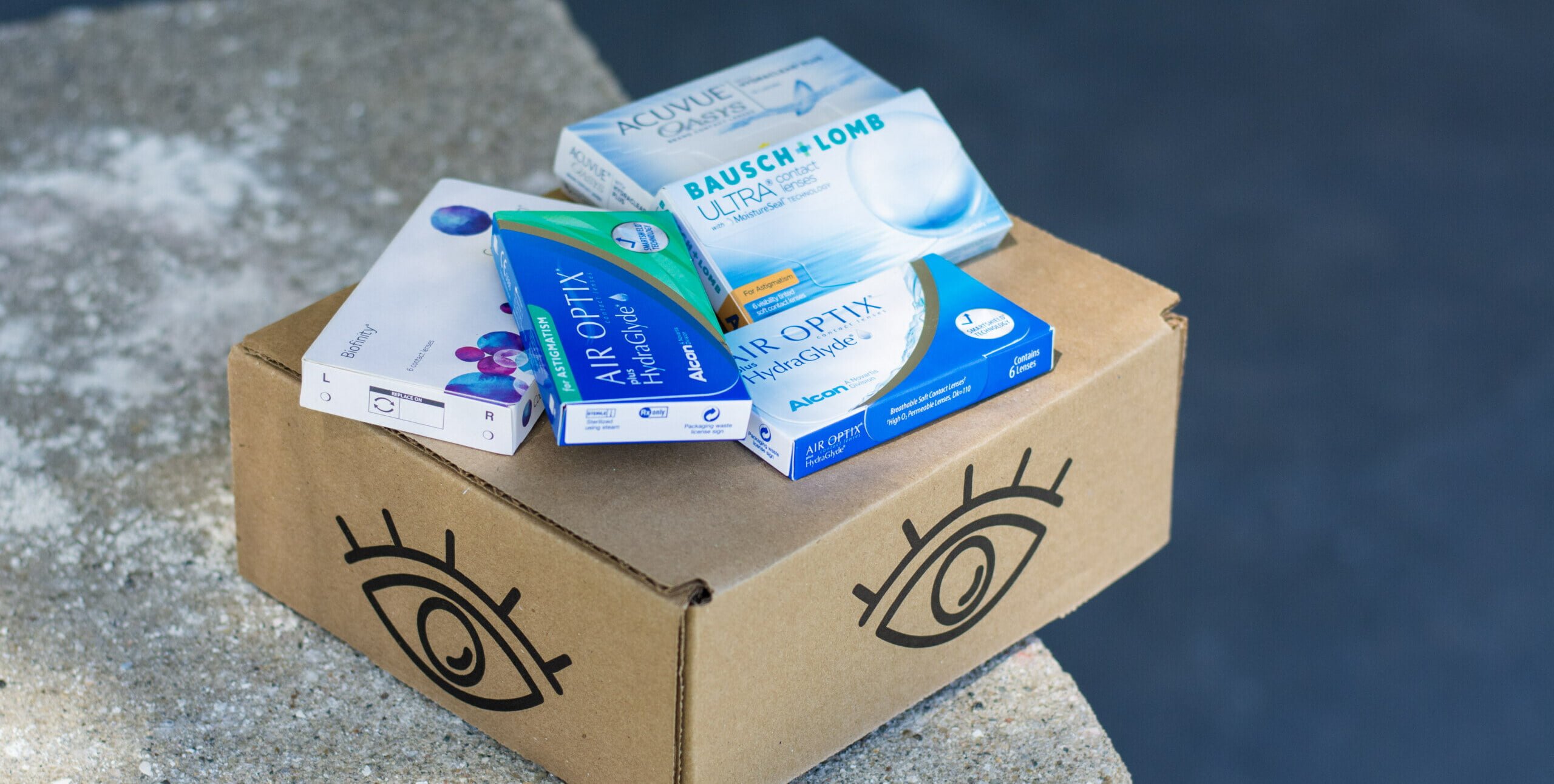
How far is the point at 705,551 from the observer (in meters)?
0.89

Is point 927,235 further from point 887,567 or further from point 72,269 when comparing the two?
point 72,269

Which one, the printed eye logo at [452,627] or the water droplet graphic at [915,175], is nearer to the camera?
the printed eye logo at [452,627]

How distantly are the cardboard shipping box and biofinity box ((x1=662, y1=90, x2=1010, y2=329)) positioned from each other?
8 centimetres

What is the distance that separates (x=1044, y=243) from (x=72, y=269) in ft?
3.43

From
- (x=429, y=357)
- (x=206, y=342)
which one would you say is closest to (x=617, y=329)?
(x=429, y=357)

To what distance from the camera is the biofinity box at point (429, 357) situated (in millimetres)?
946

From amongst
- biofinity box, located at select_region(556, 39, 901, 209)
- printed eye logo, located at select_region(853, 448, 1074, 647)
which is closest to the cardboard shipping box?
printed eye logo, located at select_region(853, 448, 1074, 647)

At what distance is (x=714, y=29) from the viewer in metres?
2.57

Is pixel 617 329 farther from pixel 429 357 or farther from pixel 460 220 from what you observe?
pixel 460 220

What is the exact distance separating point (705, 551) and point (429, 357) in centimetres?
24

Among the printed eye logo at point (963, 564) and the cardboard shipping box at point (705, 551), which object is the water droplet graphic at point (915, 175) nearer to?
the cardboard shipping box at point (705, 551)

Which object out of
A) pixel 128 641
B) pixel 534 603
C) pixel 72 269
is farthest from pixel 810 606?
pixel 72 269

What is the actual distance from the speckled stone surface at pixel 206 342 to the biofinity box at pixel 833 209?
0.34 m

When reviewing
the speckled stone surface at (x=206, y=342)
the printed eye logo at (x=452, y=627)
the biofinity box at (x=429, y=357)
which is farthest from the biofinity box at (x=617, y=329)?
the speckled stone surface at (x=206, y=342)
